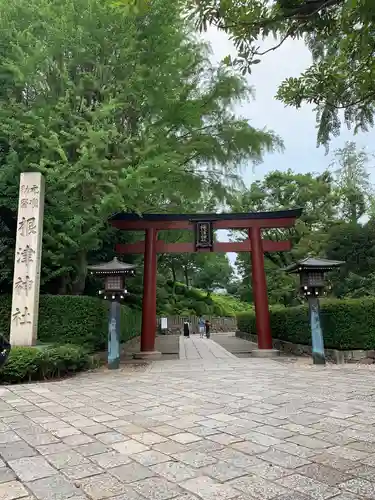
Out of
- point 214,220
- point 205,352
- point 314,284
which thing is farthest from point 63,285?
point 314,284

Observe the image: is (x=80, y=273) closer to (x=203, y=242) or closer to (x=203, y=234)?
(x=203, y=242)

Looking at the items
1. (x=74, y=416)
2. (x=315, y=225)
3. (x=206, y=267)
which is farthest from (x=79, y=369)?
(x=206, y=267)

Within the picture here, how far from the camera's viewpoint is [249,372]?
8.98 m

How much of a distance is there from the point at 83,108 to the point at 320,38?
8.28m

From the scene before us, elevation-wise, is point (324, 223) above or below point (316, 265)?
above

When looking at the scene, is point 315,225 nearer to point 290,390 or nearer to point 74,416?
point 290,390

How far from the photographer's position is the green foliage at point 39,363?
789 cm

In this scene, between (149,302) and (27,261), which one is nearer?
(27,261)

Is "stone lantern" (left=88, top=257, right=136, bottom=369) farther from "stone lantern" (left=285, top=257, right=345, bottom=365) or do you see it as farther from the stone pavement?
"stone lantern" (left=285, top=257, right=345, bottom=365)

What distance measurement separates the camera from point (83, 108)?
10289 mm

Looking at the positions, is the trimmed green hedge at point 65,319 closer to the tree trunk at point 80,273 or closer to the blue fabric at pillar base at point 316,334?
the tree trunk at point 80,273

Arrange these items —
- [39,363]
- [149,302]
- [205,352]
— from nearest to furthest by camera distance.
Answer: [39,363] → [149,302] → [205,352]

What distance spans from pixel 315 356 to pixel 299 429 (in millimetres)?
6627

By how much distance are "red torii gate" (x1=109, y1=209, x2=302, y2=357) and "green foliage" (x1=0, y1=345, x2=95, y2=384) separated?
4314 mm
